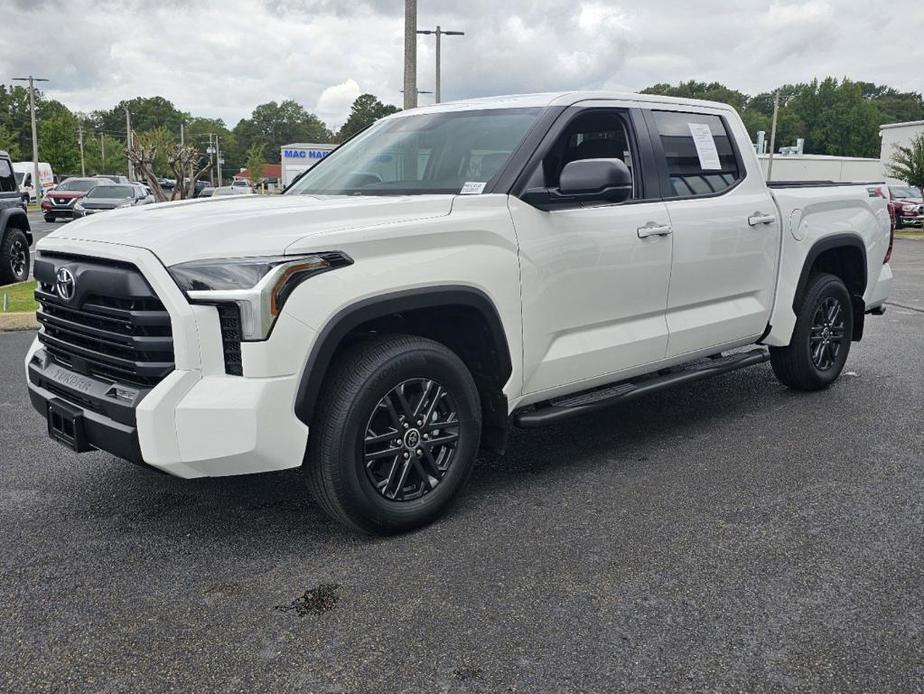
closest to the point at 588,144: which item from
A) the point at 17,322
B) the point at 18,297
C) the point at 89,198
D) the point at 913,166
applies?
the point at 17,322

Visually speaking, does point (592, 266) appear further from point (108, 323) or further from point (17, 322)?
point (17, 322)

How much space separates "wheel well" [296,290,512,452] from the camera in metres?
3.23

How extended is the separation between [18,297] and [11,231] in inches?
69.0

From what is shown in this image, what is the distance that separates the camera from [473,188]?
3930 mm

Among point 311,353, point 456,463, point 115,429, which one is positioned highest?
point 311,353

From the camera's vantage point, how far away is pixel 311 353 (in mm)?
3182

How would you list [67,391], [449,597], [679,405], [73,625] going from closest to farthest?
[73,625] < [449,597] < [67,391] < [679,405]

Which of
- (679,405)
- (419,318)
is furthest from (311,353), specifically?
(679,405)

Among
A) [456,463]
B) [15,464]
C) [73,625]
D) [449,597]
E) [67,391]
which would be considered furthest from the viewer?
[15,464]

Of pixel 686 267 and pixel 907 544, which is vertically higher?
pixel 686 267

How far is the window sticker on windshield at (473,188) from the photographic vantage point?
390cm

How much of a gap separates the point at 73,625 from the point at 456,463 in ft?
5.24

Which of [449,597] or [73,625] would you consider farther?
[449,597]

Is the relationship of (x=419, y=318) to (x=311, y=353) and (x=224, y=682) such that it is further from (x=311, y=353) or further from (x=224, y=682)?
(x=224, y=682)
